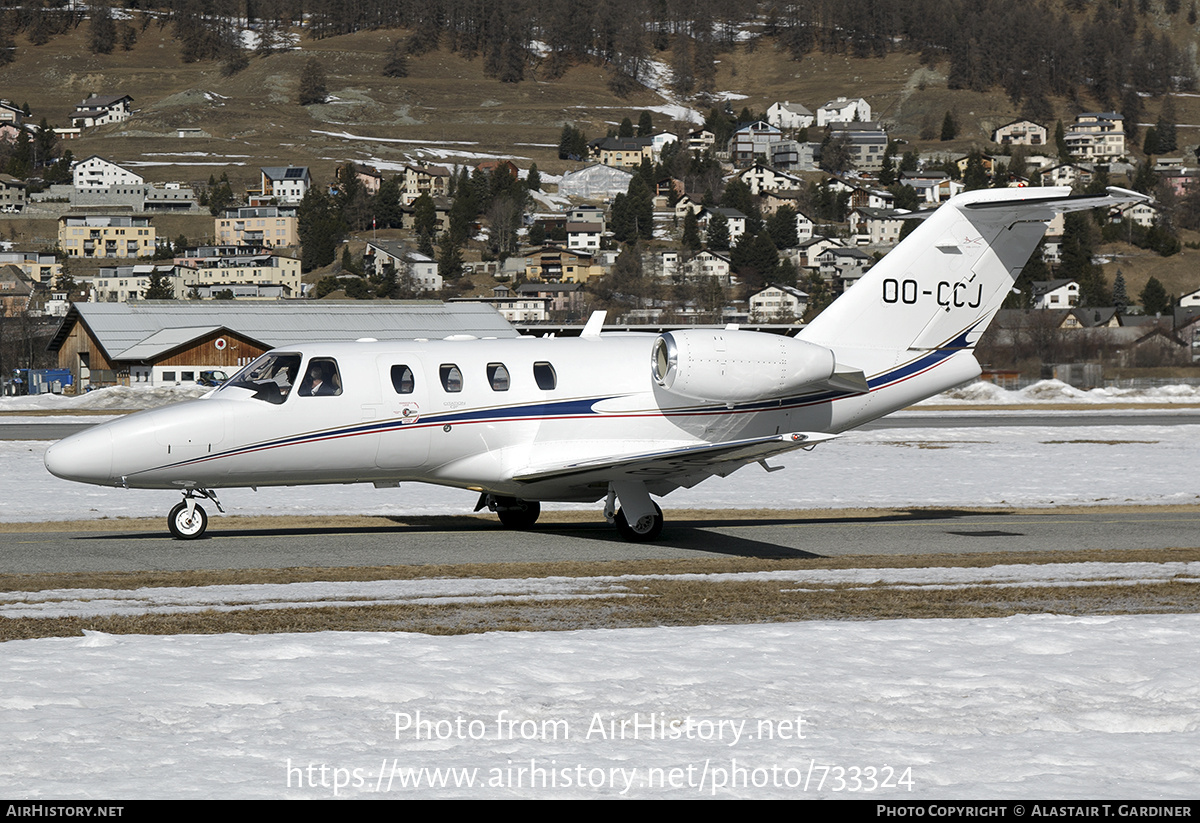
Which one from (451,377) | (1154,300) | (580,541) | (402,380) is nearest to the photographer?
(402,380)

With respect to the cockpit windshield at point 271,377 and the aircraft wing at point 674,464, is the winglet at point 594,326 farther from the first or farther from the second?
the cockpit windshield at point 271,377

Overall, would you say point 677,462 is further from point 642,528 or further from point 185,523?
point 185,523

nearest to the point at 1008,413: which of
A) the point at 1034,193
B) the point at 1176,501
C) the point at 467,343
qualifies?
the point at 1176,501

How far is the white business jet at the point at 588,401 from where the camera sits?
63.0ft

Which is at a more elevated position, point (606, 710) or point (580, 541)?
point (606, 710)

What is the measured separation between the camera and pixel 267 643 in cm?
1163

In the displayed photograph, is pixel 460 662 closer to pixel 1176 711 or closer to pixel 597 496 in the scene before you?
pixel 1176 711

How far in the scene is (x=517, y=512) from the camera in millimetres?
22531

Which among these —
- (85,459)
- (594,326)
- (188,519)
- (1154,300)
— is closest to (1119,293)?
(1154,300)

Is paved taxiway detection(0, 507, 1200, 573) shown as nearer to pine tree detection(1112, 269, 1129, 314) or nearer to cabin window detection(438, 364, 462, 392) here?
cabin window detection(438, 364, 462, 392)

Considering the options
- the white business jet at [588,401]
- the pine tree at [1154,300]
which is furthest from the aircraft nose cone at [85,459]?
the pine tree at [1154,300]

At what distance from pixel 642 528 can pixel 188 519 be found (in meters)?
6.56
